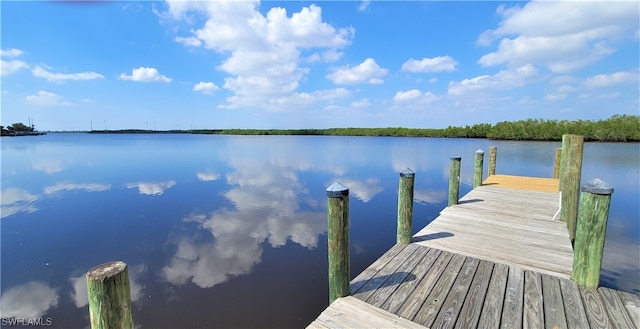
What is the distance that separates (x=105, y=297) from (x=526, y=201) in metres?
8.68

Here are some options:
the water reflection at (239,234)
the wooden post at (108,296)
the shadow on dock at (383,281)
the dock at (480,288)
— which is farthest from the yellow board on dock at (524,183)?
the wooden post at (108,296)

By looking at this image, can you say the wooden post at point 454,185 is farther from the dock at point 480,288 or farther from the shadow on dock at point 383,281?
the shadow on dock at point 383,281

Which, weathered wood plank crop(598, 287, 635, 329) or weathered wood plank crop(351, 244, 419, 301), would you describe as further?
weathered wood plank crop(351, 244, 419, 301)

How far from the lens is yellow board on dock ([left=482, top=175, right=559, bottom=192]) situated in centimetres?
912

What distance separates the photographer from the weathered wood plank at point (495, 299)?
2695 millimetres

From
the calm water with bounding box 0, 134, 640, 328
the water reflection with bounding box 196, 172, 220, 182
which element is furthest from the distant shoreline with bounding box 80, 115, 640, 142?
the water reflection with bounding box 196, 172, 220, 182

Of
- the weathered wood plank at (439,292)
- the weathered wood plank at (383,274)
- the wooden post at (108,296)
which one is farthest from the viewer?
the weathered wood plank at (383,274)

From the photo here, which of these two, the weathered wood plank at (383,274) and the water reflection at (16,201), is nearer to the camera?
the weathered wood plank at (383,274)

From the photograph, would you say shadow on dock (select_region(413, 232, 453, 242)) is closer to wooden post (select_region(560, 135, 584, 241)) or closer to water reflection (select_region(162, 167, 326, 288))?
wooden post (select_region(560, 135, 584, 241))

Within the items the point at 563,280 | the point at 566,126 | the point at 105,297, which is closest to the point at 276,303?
the point at 105,297

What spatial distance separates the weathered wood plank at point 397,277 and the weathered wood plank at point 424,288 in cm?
19

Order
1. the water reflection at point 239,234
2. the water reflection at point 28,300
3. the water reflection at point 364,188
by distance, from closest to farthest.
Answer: the water reflection at point 28,300 < the water reflection at point 239,234 < the water reflection at point 364,188

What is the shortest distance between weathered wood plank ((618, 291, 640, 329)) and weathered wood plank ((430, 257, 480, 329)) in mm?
1337

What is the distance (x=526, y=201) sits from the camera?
7406 mm
